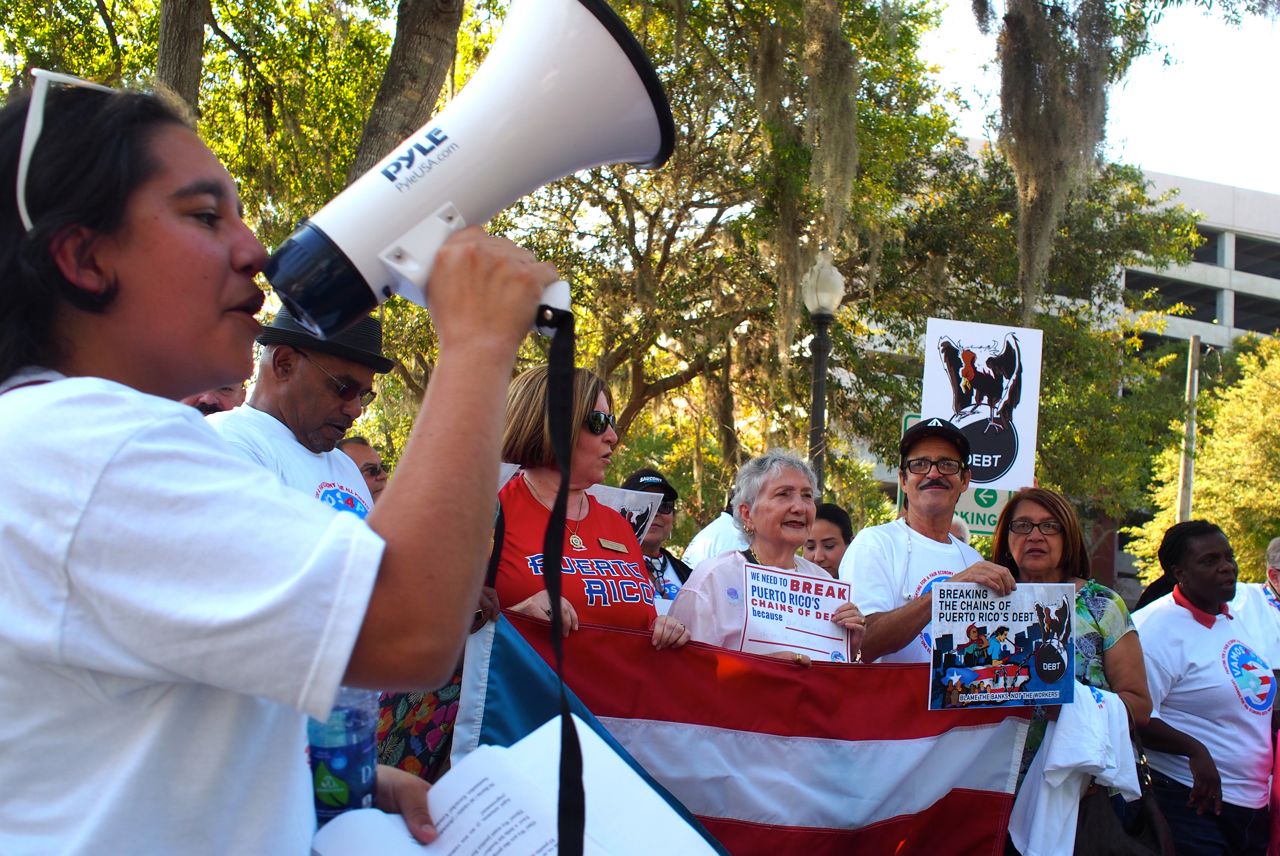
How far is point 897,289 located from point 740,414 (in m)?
2.80

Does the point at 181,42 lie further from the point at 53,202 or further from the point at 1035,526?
the point at 53,202

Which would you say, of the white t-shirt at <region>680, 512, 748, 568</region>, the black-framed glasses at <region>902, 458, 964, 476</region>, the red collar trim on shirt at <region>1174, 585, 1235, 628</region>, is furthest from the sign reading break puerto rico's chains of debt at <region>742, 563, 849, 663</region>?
the red collar trim on shirt at <region>1174, 585, 1235, 628</region>

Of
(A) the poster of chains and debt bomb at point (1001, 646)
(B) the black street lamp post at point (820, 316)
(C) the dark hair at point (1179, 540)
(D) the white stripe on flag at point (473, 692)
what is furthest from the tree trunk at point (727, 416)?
(D) the white stripe on flag at point (473, 692)

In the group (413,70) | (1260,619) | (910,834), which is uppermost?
(413,70)

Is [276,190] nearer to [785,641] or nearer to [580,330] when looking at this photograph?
[580,330]

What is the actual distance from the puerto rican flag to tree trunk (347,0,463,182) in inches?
125

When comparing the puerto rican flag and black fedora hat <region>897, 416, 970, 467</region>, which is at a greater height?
black fedora hat <region>897, 416, 970, 467</region>

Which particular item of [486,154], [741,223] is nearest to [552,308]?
[486,154]

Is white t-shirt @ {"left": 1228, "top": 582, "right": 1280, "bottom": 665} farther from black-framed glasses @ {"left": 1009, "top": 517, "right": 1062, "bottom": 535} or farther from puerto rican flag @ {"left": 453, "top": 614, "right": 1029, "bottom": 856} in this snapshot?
puerto rican flag @ {"left": 453, "top": 614, "right": 1029, "bottom": 856}

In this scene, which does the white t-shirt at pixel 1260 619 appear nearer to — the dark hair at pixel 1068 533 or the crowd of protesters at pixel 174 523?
the dark hair at pixel 1068 533

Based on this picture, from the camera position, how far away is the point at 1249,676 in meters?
4.79

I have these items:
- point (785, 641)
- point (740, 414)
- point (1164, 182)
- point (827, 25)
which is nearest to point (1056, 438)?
point (740, 414)

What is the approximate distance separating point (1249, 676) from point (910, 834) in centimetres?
216

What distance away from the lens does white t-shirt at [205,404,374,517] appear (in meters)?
3.13
